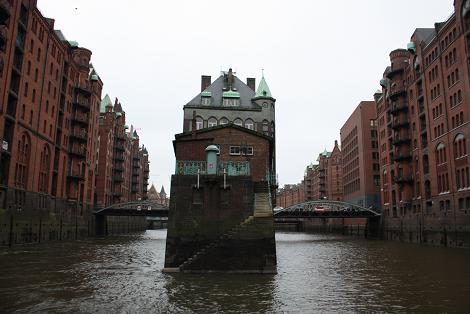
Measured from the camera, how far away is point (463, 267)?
30297 mm

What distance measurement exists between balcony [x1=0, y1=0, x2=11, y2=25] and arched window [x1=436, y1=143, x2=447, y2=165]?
54221 mm

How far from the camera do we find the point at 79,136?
71.5m

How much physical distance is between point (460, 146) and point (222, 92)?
135 ft

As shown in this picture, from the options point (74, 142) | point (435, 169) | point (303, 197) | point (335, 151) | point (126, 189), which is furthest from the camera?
point (303, 197)

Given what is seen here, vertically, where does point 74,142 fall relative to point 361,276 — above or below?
above

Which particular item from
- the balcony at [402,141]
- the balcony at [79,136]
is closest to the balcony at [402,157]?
the balcony at [402,141]

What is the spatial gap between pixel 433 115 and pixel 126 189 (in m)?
88.5

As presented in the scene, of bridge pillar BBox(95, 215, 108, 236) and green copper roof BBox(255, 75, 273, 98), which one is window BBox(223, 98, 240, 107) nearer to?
green copper roof BBox(255, 75, 273, 98)

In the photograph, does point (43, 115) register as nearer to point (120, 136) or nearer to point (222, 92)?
point (222, 92)

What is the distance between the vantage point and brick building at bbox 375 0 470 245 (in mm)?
51188

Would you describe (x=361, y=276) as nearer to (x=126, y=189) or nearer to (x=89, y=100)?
(x=89, y=100)

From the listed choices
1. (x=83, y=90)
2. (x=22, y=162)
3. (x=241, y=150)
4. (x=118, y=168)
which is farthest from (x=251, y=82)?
(x=241, y=150)

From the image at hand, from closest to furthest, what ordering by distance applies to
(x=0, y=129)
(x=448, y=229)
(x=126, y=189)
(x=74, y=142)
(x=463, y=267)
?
(x=463, y=267)
(x=0, y=129)
(x=448, y=229)
(x=74, y=142)
(x=126, y=189)

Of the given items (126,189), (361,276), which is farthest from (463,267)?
(126,189)
